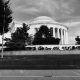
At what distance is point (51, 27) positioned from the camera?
5133 inches

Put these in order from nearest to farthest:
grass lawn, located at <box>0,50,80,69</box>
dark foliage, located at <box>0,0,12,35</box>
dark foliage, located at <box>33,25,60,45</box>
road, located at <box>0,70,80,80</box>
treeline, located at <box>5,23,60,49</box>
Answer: road, located at <box>0,70,80,80</box>, grass lawn, located at <box>0,50,80,69</box>, dark foliage, located at <box>0,0,12,35</box>, treeline, located at <box>5,23,60,49</box>, dark foliage, located at <box>33,25,60,45</box>

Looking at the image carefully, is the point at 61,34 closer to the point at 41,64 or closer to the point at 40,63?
the point at 40,63

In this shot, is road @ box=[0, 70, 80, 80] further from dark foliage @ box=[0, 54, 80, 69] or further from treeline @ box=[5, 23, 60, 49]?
treeline @ box=[5, 23, 60, 49]

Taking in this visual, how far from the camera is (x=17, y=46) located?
65625 millimetres

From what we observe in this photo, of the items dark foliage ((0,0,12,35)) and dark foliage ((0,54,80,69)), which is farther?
dark foliage ((0,0,12,35))

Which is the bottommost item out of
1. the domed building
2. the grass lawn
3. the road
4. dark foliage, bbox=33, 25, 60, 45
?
the grass lawn

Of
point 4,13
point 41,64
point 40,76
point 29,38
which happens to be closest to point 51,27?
point 29,38

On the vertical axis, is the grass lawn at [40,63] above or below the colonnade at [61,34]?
below

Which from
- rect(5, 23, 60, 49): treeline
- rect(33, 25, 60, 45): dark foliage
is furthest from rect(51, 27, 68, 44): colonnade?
rect(5, 23, 60, 49): treeline

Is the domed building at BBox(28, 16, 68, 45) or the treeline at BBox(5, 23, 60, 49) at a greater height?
the domed building at BBox(28, 16, 68, 45)

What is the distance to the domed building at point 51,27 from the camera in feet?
424

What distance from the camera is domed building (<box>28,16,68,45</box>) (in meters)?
129

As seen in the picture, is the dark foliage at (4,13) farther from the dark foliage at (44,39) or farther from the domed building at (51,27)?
the domed building at (51,27)

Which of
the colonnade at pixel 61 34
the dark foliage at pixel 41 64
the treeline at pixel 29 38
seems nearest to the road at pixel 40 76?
the dark foliage at pixel 41 64
